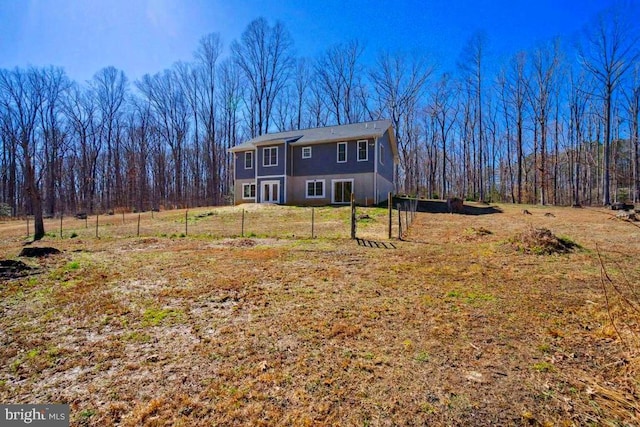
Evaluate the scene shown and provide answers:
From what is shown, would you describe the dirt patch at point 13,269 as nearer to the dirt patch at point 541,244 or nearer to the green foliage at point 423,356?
the green foliage at point 423,356

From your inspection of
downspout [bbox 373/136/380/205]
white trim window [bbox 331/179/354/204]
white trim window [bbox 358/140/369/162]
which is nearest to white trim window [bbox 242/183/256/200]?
white trim window [bbox 331/179/354/204]

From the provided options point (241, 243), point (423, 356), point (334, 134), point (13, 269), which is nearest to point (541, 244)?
point (423, 356)

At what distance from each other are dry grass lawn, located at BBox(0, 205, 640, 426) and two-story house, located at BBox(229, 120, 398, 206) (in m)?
14.2

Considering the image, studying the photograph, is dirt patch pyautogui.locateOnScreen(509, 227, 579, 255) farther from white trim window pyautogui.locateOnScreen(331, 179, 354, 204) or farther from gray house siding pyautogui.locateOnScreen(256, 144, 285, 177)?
gray house siding pyautogui.locateOnScreen(256, 144, 285, 177)

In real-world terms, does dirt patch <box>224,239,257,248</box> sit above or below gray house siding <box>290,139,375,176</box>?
below

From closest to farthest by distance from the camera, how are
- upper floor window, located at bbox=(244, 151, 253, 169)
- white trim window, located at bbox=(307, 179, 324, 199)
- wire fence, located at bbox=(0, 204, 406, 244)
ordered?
1. wire fence, located at bbox=(0, 204, 406, 244)
2. white trim window, located at bbox=(307, 179, 324, 199)
3. upper floor window, located at bbox=(244, 151, 253, 169)

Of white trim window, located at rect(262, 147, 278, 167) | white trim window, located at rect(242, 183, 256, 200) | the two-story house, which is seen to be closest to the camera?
the two-story house

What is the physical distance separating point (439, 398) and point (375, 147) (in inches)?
729

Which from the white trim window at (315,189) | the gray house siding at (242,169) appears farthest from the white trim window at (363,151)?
the gray house siding at (242,169)

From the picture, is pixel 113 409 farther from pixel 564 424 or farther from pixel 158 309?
pixel 564 424

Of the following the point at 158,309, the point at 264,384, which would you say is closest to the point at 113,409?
the point at 264,384

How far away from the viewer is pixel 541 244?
23.0 feet

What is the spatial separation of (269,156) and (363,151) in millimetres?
7426

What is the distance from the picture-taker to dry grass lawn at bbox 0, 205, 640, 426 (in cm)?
222
